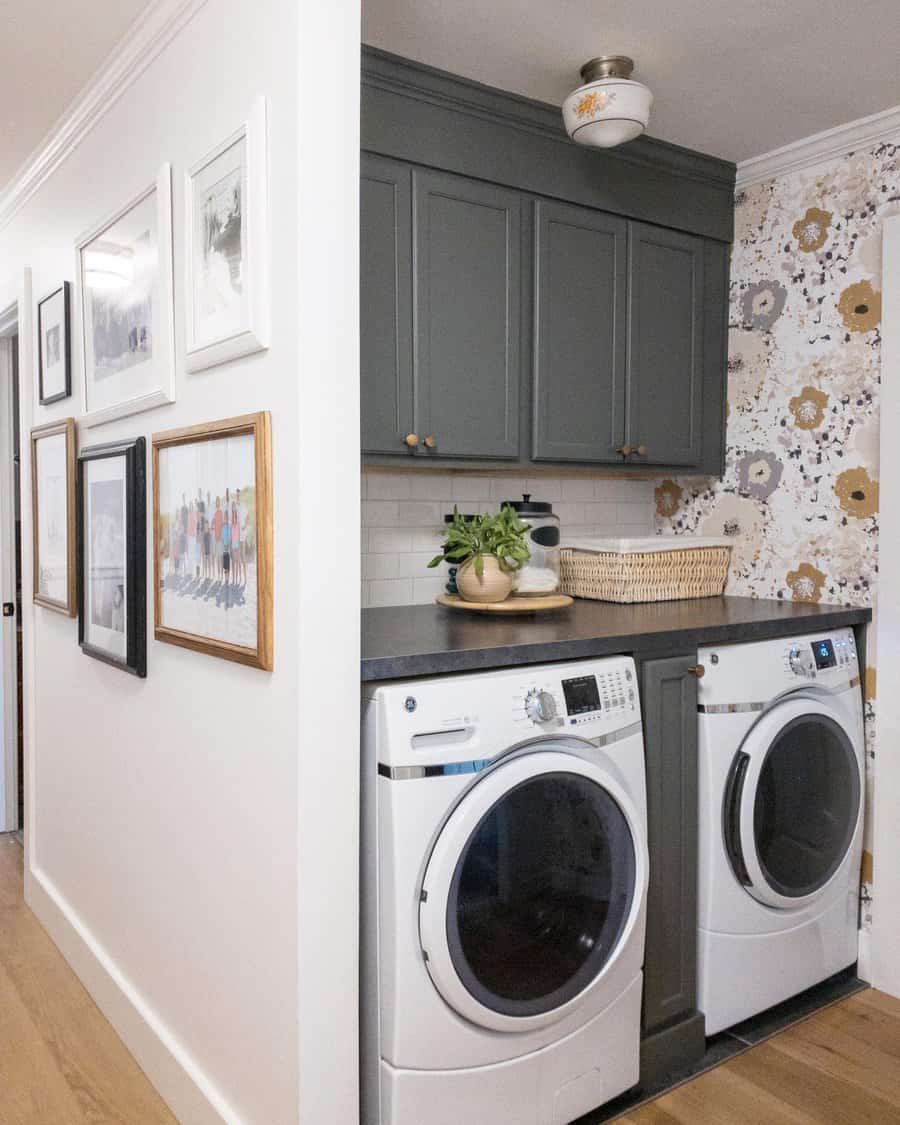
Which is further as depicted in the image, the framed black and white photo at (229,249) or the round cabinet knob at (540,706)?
the round cabinet knob at (540,706)

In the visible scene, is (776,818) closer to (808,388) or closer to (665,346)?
(808,388)

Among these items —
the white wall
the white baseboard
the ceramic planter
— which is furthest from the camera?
the white wall

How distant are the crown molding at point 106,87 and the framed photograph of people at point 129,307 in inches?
10.7

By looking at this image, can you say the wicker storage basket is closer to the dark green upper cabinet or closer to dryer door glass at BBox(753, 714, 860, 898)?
the dark green upper cabinet

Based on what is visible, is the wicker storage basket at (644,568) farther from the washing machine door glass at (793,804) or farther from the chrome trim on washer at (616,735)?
the chrome trim on washer at (616,735)

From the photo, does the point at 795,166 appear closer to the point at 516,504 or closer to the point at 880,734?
the point at 516,504

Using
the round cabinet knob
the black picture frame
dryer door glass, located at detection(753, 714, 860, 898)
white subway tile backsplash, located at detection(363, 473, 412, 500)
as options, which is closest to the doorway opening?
the black picture frame

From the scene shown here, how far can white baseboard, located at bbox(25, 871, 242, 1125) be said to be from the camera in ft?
6.13

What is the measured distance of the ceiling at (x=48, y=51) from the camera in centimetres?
187

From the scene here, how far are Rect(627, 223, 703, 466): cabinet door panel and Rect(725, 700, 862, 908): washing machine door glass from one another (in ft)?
2.90

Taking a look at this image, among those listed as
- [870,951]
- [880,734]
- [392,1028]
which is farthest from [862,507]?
[392,1028]

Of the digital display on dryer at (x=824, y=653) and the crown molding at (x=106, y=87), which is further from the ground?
the crown molding at (x=106, y=87)

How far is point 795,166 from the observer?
2691 millimetres

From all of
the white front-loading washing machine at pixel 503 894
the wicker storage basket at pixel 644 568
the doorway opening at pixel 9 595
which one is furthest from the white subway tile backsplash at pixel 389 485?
the doorway opening at pixel 9 595
